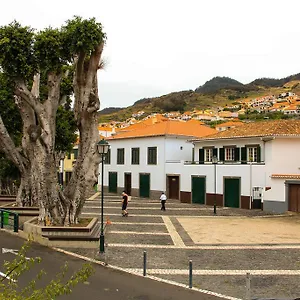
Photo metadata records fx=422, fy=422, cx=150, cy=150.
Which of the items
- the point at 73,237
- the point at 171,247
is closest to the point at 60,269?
the point at 73,237

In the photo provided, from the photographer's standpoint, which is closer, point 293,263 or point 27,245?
point 27,245

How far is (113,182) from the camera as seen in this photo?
1789 inches

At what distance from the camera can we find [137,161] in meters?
42.0

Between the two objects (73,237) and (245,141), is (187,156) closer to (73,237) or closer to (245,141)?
(245,141)

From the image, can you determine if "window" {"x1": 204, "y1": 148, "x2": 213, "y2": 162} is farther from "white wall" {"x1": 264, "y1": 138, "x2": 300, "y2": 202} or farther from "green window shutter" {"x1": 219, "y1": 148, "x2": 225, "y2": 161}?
"white wall" {"x1": 264, "y1": 138, "x2": 300, "y2": 202}

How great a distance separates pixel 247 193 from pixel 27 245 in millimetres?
26358

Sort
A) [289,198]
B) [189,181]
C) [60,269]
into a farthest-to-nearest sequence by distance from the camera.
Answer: [189,181], [289,198], [60,269]

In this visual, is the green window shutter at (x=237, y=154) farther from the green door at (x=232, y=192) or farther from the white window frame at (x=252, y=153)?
the green door at (x=232, y=192)

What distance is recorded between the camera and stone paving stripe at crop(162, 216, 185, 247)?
55.8 feet

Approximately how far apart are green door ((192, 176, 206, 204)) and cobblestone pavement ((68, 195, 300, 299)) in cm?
1237

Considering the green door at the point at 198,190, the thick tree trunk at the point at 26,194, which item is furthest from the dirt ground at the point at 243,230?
the green door at the point at 198,190

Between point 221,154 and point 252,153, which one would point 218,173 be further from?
point 252,153

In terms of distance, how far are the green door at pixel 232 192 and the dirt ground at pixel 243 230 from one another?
5607mm

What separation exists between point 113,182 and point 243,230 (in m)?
26.1
